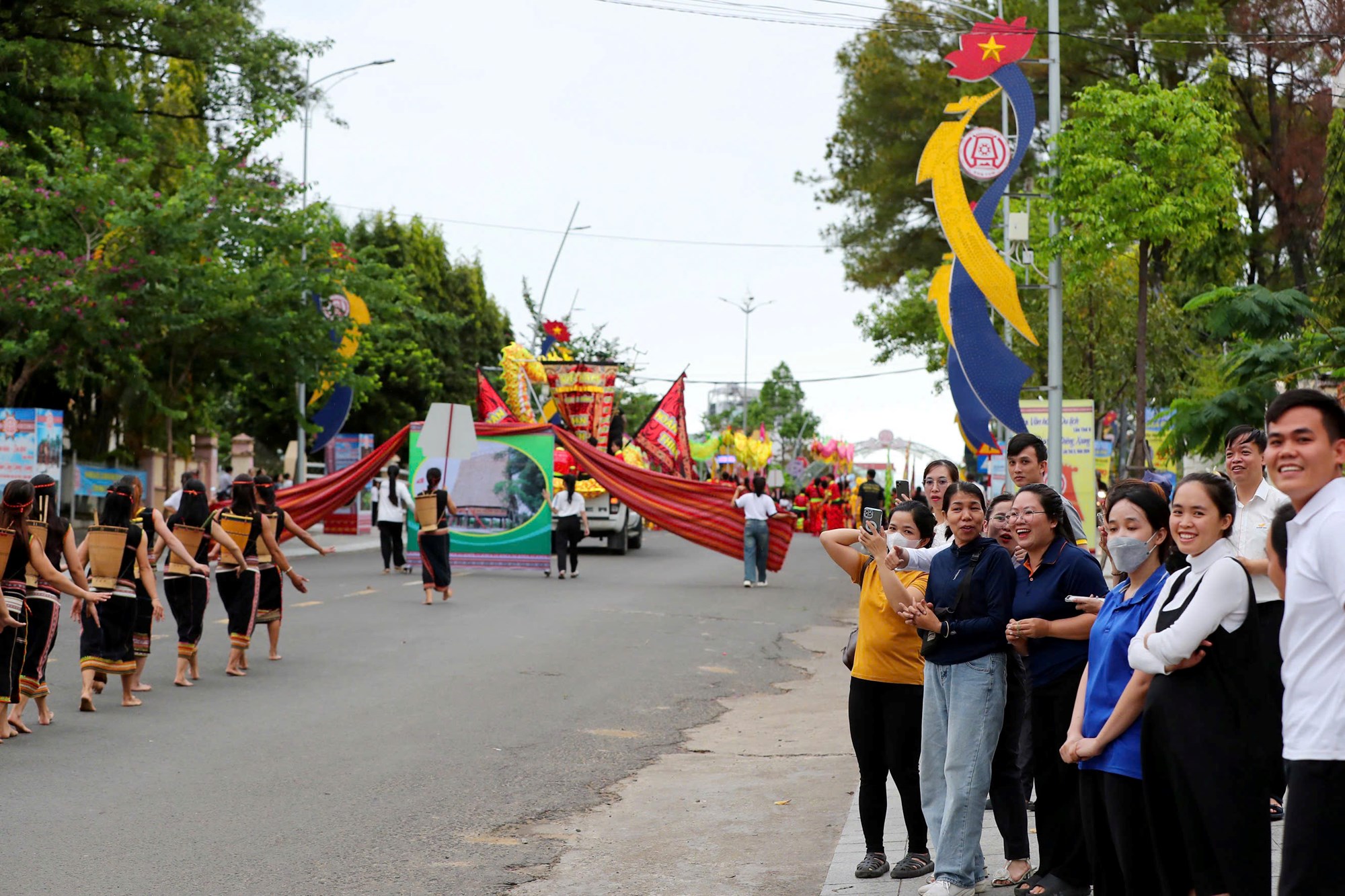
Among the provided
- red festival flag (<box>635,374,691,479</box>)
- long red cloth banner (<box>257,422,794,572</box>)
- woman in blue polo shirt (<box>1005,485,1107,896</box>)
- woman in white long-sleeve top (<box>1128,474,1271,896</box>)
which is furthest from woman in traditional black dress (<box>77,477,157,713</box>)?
red festival flag (<box>635,374,691,479</box>)

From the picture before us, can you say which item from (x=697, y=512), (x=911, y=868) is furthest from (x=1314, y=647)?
(x=697, y=512)

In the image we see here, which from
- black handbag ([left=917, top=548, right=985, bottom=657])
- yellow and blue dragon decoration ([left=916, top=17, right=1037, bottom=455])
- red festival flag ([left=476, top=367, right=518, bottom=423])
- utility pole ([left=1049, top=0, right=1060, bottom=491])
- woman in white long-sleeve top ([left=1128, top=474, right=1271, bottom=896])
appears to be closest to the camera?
woman in white long-sleeve top ([left=1128, top=474, right=1271, bottom=896])

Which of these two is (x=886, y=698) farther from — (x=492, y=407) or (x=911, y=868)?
(x=492, y=407)

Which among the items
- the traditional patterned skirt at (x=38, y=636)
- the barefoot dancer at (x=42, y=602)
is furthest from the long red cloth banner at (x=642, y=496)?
the traditional patterned skirt at (x=38, y=636)

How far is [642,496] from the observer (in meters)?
24.2

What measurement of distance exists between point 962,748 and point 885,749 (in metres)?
0.62

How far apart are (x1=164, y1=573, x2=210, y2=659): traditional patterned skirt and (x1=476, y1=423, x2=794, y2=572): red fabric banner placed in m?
12.0

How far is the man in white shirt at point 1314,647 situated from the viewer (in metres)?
3.53

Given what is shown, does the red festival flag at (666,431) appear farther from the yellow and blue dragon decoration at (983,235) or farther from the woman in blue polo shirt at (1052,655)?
the woman in blue polo shirt at (1052,655)

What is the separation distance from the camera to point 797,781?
878cm

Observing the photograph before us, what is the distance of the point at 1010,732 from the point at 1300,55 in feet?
77.6

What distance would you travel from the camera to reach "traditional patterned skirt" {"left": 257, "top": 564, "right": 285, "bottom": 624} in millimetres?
13062

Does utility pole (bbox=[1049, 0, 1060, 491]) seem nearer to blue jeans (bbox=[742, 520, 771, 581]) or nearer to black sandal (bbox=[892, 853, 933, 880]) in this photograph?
blue jeans (bbox=[742, 520, 771, 581])

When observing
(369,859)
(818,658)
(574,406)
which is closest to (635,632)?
(818,658)
